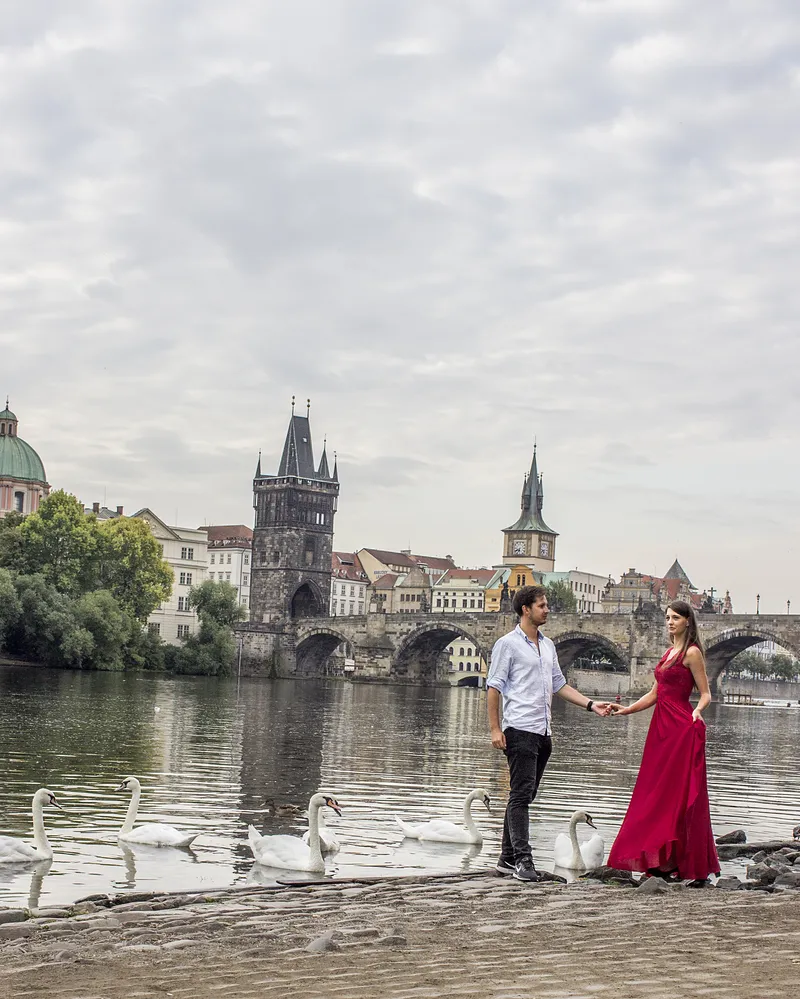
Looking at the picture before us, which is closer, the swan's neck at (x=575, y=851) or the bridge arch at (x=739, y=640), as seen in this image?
the swan's neck at (x=575, y=851)

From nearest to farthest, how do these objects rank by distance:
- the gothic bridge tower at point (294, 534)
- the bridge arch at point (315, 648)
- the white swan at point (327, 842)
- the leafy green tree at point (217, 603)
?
1. the white swan at point (327, 842)
2. the leafy green tree at point (217, 603)
3. the bridge arch at point (315, 648)
4. the gothic bridge tower at point (294, 534)

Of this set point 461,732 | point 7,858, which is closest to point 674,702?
point 7,858

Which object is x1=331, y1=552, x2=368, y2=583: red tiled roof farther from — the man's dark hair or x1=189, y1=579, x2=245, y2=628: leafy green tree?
the man's dark hair

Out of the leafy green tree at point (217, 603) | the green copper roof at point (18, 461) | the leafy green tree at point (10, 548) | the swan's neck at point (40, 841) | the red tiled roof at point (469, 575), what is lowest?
the swan's neck at point (40, 841)

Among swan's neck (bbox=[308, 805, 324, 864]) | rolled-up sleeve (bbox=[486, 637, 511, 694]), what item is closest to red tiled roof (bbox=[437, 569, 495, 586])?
swan's neck (bbox=[308, 805, 324, 864])

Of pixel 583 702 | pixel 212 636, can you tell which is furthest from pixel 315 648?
pixel 583 702

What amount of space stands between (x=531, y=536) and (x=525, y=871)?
163039 mm

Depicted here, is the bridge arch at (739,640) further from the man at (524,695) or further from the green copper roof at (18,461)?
the man at (524,695)

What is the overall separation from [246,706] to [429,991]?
44.1 metres

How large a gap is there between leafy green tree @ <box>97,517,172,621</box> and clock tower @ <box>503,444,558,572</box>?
296ft

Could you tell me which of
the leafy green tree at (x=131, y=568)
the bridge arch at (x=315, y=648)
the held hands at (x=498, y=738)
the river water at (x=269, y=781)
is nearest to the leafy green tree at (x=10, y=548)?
the leafy green tree at (x=131, y=568)

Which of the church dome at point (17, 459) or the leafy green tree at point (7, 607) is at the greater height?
the church dome at point (17, 459)

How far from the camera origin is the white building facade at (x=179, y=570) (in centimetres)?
10856

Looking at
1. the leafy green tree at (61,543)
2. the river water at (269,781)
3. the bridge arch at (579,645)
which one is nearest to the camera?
the river water at (269,781)
